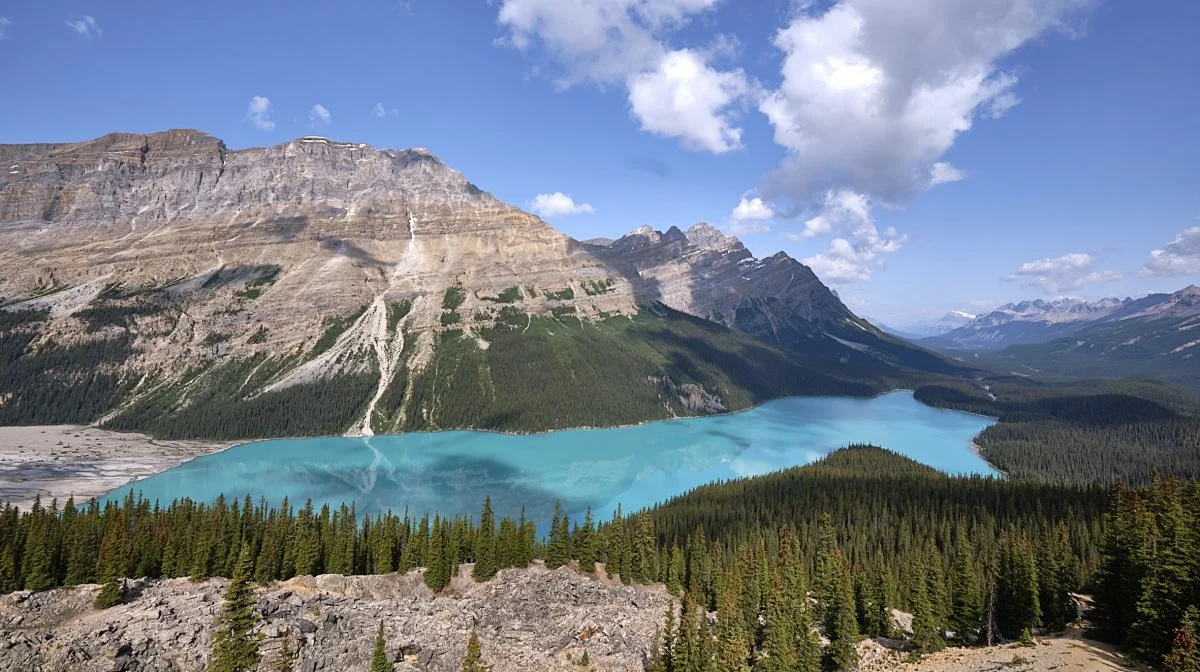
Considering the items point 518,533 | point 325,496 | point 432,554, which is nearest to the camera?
point 432,554

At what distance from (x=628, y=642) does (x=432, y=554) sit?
58.1ft

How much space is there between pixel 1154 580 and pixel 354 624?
153 feet

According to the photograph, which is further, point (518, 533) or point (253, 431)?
point (253, 431)

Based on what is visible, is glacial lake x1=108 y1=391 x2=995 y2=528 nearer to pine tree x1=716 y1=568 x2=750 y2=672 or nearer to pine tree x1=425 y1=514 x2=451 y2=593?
pine tree x1=425 y1=514 x2=451 y2=593

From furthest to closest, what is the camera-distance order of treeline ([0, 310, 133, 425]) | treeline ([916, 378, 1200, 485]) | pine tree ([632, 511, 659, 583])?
1. treeline ([0, 310, 133, 425])
2. treeline ([916, 378, 1200, 485])
3. pine tree ([632, 511, 659, 583])

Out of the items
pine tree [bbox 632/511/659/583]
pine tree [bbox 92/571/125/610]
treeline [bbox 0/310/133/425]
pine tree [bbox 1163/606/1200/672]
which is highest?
treeline [bbox 0/310/133/425]

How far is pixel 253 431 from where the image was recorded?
496 feet

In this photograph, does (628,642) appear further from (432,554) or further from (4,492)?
(4,492)

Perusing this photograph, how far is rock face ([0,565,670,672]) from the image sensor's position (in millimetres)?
32031

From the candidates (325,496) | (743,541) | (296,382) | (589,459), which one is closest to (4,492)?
(325,496)

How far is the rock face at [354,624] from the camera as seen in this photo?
3203 centimetres

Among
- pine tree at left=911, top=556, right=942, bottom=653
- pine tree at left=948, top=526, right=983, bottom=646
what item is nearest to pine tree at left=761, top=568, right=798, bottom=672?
pine tree at left=911, top=556, right=942, bottom=653

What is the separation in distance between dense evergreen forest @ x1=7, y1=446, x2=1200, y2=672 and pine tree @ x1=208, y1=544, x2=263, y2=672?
326 centimetres

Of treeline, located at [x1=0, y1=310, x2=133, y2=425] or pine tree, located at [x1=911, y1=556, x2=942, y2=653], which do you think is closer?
pine tree, located at [x1=911, y1=556, x2=942, y2=653]
